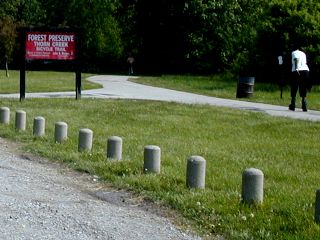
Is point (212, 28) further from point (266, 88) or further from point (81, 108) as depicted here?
point (81, 108)

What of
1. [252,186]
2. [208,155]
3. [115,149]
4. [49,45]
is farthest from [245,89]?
[252,186]

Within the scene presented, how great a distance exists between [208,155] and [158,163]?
202 centimetres

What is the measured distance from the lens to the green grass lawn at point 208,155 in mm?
7566

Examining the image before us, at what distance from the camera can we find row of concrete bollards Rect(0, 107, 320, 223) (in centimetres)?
795

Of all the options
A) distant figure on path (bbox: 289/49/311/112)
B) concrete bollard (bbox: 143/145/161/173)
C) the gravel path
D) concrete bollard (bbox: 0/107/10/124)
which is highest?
distant figure on path (bbox: 289/49/311/112)

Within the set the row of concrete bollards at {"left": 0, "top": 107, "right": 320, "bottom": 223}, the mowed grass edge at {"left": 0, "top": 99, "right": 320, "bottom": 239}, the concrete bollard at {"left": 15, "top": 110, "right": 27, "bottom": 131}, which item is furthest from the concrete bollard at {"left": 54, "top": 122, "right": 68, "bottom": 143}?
the concrete bollard at {"left": 15, "top": 110, "right": 27, "bottom": 131}

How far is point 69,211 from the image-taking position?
7.87 meters

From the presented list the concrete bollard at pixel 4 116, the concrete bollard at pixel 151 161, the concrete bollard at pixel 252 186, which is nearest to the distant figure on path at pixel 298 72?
the concrete bollard at pixel 4 116

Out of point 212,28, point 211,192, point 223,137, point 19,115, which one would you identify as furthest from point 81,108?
point 212,28

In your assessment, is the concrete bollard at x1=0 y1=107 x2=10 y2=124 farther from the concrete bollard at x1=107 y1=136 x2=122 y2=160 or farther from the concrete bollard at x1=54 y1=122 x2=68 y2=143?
the concrete bollard at x1=107 y1=136 x2=122 y2=160

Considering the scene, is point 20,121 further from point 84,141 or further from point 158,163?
point 158,163

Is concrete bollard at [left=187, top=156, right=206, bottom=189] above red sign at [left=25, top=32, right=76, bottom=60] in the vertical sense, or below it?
below

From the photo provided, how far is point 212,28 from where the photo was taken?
5416cm

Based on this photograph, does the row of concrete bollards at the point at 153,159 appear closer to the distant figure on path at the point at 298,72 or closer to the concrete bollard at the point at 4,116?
the concrete bollard at the point at 4,116
